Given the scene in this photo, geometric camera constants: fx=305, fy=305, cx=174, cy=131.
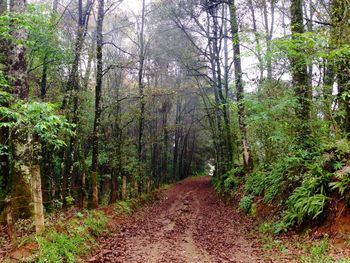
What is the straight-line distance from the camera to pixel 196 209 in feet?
52.6

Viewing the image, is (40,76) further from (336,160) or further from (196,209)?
(336,160)

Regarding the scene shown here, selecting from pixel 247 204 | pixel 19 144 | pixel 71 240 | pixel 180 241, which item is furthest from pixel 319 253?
pixel 19 144

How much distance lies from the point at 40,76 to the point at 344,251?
13.9m

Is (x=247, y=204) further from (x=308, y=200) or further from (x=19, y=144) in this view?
(x=19, y=144)

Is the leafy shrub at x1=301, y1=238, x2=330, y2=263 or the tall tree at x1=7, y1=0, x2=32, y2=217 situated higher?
the tall tree at x1=7, y1=0, x2=32, y2=217

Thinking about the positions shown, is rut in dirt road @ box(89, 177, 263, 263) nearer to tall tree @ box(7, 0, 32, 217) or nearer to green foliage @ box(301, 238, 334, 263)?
green foliage @ box(301, 238, 334, 263)

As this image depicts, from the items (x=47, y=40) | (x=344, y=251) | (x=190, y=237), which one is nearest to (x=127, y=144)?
(x=47, y=40)

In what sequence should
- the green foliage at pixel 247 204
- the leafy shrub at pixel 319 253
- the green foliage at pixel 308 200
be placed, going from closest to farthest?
the leafy shrub at pixel 319 253 → the green foliage at pixel 308 200 → the green foliage at pixel 247 204

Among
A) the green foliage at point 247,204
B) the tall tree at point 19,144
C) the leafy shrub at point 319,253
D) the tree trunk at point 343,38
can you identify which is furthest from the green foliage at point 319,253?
the tall tree at point 19,144

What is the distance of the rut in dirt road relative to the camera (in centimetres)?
723

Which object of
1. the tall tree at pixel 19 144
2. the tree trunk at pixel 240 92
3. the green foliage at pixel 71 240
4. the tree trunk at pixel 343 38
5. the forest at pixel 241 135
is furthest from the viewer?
the tree trunk at pixel 240 92

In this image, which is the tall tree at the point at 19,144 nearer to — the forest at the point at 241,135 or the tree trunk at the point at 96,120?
the forest at the point at 241,135

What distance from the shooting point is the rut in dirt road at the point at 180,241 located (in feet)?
23.7

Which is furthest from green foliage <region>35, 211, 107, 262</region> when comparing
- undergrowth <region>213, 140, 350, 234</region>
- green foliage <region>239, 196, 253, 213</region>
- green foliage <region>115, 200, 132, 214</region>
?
green foliage <region>239, 196, 253, 213</region>
